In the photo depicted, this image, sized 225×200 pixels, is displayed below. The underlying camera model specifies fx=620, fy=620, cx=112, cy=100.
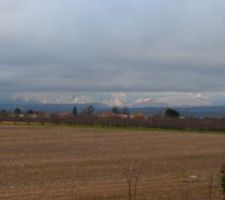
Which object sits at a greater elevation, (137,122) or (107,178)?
(137,122)

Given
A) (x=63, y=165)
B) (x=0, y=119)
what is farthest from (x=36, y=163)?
(x=0, y=119)

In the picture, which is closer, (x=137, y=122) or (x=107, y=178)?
(x=107, y=178)

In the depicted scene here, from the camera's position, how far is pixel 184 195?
21250mm

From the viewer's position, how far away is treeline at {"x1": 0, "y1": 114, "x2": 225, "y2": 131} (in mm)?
126750

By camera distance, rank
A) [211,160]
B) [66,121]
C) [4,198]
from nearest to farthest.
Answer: [4,198]
[211,160]
[66,121]

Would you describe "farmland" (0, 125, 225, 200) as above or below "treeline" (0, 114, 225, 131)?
below

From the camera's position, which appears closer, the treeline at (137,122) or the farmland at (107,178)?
the farmland at (107,178)

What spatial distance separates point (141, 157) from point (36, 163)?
8778mm

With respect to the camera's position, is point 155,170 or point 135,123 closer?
point 155,170

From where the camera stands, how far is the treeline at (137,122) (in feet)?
416

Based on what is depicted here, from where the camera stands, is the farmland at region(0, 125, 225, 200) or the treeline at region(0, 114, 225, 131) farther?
the treeline at region(0, 114, 225, 131)

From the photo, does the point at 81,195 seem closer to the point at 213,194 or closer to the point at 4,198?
the point at 4,198

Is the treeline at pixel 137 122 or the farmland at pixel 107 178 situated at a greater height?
the treeline at pixel 137 122

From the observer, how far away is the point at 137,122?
137 m
